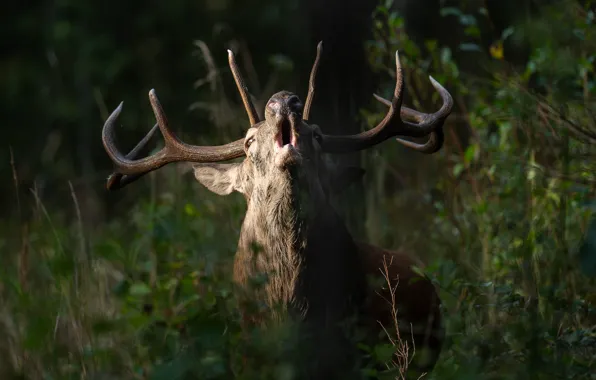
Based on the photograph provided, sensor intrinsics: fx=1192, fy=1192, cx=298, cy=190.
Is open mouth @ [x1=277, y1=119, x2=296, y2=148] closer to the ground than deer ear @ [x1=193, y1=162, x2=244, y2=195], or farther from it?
farther from it

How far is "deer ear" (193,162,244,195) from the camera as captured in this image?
19.1ft

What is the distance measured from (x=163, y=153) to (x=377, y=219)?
1.96m

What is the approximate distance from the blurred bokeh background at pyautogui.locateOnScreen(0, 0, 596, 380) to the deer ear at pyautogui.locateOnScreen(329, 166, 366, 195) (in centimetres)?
20

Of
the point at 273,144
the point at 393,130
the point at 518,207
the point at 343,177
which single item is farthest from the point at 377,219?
the point at 273,144

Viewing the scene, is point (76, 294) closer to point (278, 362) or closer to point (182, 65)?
point (278, 362)

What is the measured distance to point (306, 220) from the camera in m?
5.37

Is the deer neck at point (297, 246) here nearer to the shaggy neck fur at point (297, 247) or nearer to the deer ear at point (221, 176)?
the shaggy neck fur at point (297, 247)

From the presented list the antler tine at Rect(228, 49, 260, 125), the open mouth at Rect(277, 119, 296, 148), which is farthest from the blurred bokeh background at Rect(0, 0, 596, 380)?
the open mouth at Rect(277, 119, 296, 148)

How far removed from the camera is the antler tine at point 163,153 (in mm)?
5668

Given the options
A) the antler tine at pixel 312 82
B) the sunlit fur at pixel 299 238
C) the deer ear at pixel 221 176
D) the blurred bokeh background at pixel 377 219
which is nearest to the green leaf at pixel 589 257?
the blurred bokeh background at pixel 377 219

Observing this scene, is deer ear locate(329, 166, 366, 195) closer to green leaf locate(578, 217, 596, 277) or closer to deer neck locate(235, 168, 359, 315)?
deer neck locate(235, 168, 359, 315)

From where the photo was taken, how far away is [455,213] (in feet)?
23.7

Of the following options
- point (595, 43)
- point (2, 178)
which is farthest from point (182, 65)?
point (595, 43)

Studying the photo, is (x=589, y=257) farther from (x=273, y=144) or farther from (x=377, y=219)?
(x=377, y=219)
